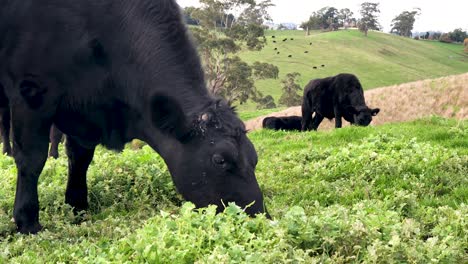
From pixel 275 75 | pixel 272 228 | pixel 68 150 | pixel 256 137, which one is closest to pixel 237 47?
pixel 275 75

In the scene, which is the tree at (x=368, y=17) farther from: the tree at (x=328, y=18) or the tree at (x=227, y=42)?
the tree at (x=227, y=42)

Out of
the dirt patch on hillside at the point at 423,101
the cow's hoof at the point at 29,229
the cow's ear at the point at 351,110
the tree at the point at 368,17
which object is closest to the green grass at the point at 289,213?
the cow's hoof at the point at 29,229

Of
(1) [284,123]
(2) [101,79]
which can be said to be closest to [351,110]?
(1) [284,123]

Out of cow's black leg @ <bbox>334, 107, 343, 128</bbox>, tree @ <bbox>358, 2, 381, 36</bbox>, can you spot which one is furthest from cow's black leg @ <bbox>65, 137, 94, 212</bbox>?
tree @ <bbox>358, 2, 381, 36</bbox>

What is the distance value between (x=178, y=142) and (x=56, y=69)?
1.40 metres

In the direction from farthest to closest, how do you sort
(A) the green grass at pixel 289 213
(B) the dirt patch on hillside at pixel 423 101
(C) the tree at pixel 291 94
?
(C) the tree at pixel 291 94 → (B) the dirt patch on hillside at pixel 423 101 → (A) the green grass at pixel 289 213

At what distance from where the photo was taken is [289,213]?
11.0 feet

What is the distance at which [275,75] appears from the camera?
40188 mm

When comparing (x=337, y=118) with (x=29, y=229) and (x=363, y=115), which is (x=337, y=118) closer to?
(x=363, y=115)

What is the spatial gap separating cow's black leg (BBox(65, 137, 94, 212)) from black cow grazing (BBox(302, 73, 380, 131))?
12502 millimetres

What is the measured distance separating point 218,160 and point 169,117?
66 cm

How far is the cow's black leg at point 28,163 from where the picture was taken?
475 centimetres

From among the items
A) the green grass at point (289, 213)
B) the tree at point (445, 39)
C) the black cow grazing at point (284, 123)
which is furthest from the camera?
the tree at point (445, 39)

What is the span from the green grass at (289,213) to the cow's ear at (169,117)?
0.75 metres
